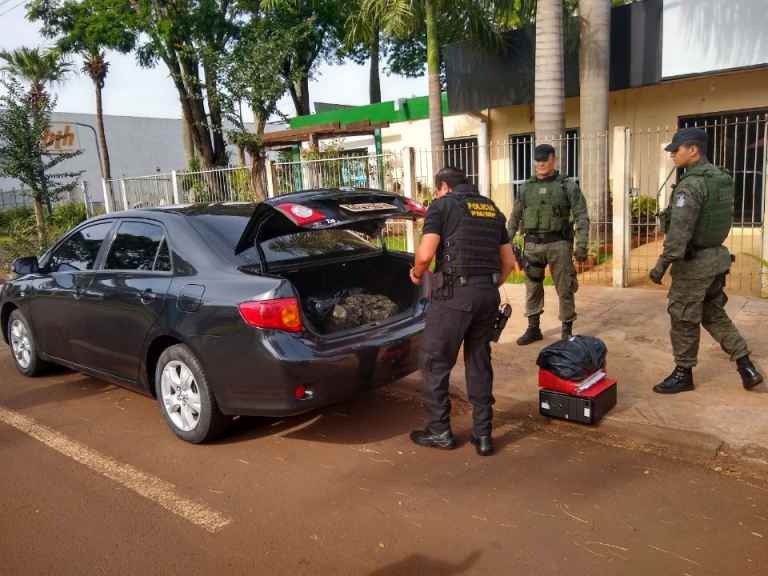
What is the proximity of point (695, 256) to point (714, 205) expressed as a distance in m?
0.35

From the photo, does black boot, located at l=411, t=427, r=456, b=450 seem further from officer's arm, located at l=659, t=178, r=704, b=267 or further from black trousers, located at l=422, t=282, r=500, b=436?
officer's arm, located at l=659, t=178, r=704, b=267

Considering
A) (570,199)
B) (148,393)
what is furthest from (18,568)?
(570,199)

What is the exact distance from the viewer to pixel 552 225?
5.51 m

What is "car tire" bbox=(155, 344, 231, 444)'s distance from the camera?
152 inches

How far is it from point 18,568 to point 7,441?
5.67 ft

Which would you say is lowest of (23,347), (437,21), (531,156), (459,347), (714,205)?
(23,347)

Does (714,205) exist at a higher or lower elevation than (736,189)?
higher

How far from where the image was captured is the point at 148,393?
14.3 feet

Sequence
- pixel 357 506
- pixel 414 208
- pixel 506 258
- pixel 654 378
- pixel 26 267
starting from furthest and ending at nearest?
pixel 26 267, pixel 654 378, pixel 414 208, pixel 506 258, pixel 357 506

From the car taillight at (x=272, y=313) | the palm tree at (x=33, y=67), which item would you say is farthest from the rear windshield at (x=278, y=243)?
the palm tree at (x=33, y=67)

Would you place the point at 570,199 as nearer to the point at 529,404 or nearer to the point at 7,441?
the point at 529,404

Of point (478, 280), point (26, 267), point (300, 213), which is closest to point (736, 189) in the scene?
point (478, 280)

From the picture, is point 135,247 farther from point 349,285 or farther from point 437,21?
point 437,21

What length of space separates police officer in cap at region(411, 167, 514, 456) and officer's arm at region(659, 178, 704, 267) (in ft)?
3.96
